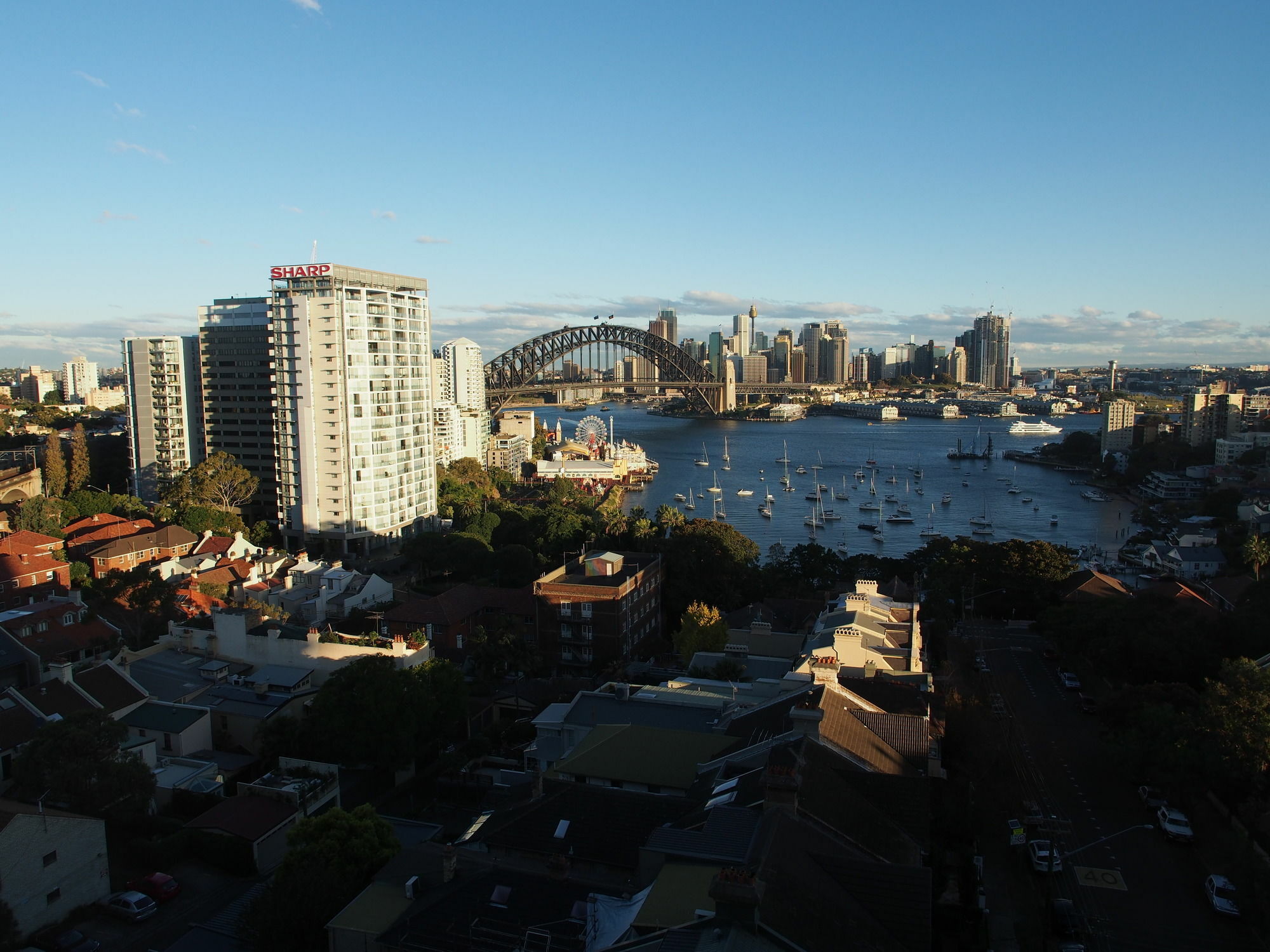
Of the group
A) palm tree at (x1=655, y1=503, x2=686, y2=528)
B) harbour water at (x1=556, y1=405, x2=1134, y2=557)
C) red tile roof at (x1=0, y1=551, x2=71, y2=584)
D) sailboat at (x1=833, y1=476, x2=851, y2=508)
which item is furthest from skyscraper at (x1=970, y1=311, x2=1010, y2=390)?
red tile roof at (x1=0, y1=551, x2=71, y2=584)

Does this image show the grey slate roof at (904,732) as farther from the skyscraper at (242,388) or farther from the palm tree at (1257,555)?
the skyscraper at (242,388)

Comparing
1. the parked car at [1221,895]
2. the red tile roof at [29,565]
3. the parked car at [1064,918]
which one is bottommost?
the parked car at [1064,918]

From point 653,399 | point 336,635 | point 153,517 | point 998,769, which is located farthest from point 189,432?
point 653,399

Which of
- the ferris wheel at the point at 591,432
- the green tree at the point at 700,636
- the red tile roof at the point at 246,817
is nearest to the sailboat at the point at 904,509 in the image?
the ferris wheel at the point at 591,432

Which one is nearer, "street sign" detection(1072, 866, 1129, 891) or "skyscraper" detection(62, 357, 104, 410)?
"street sign" detection(1072, 866, 1129, 891)

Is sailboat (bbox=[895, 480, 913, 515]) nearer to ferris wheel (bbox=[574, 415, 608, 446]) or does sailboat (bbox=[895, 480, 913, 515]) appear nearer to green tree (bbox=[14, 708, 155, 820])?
ferris wheel (bbox=[574, 415, 608, 446])

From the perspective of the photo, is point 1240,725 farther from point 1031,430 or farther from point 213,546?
point 1031,430

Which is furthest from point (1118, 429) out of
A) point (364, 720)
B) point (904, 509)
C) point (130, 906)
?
point (130, 906)

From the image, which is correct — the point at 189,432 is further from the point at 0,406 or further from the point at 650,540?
the point at 0,406
